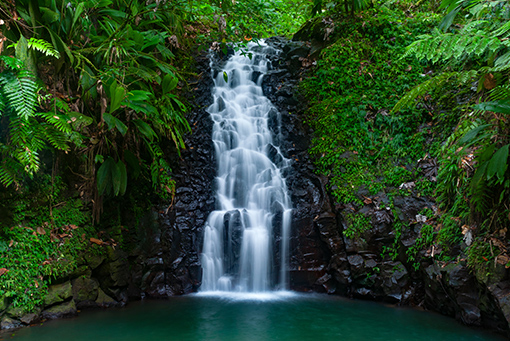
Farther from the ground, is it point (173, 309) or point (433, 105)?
point (433, 105)

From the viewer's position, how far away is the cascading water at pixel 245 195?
Answer: 6.18 m

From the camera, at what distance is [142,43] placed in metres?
5.34

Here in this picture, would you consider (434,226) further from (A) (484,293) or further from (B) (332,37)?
(B) (332,37)

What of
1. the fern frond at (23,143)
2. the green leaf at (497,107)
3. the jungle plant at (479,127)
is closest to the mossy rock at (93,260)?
the fern frond at (23,143)

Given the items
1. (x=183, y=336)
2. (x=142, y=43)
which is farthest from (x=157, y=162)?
(x=183, y=336)

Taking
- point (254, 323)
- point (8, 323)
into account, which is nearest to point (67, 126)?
point (8, 323)

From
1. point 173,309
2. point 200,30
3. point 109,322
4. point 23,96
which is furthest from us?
point 200,30

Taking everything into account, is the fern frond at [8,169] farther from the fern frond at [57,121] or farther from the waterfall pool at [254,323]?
the waterfall pool at [254,323]

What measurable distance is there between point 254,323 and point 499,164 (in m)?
3.40

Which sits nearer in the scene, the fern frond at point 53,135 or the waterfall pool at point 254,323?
the fern frond at point 53,135

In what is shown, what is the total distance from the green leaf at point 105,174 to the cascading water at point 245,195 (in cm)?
203

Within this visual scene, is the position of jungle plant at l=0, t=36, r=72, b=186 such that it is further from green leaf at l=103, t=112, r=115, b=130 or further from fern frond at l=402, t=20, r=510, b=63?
fern frond at l=402, t=20, r=510, b=63

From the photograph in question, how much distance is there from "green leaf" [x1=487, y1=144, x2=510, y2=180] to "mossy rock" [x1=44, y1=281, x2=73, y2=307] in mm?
5340

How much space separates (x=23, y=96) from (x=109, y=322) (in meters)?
2.95
